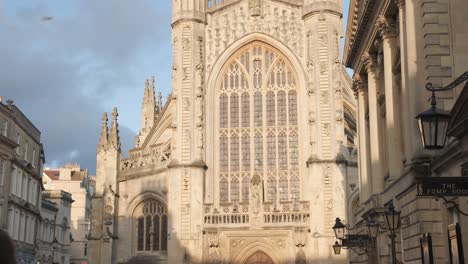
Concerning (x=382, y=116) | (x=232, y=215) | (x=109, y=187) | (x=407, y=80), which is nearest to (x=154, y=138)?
(x=109, y=187)

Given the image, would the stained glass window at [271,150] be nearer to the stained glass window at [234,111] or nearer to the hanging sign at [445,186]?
the stained glass window at [234,111]

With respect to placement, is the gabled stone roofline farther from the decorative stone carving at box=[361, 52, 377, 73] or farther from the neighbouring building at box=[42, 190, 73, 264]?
the decorative stone carving at box=[361, 52, 377, 73]

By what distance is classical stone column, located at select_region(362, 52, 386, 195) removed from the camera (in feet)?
67.8

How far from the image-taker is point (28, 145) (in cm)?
Result: 3953

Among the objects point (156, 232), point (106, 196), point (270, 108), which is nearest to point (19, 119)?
point (106, 196)

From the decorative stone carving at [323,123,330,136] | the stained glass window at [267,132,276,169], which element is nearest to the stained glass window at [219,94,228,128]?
the stained glass window at [267,132,276,169]

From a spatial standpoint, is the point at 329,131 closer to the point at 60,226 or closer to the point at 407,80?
the point at 407,80

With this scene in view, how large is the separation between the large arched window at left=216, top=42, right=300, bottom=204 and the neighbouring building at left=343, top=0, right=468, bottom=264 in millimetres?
14355

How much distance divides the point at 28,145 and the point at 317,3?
62.3ft

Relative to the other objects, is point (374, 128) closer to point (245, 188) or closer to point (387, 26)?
point (387, 26)

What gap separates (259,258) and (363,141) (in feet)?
44.3

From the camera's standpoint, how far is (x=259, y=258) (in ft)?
115

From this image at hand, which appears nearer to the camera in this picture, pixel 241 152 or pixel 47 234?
pixel 241 152

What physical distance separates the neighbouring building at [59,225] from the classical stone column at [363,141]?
3755cm
